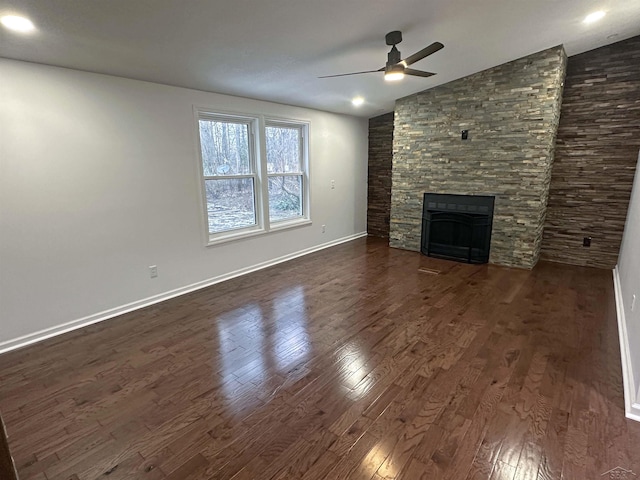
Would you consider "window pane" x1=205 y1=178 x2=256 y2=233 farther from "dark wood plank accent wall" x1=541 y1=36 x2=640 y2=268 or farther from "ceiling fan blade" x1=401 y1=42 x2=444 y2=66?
"dark wood plank accent wall" x1=541 y1=36 x2=640 y2=268

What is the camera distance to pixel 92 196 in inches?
120

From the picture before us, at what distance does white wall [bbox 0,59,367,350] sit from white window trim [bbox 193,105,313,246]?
0.27ft

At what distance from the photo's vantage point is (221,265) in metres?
4.29

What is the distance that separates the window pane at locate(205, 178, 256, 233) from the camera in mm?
4172

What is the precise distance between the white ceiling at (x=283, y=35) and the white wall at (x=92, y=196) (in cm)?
22

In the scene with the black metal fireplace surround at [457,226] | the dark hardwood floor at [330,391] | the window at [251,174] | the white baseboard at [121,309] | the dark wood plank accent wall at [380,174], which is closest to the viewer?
the dark hardwood floor at [330,391]

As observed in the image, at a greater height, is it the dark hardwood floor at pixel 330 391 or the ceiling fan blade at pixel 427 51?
the ceiling fan blade at pixel 427 51

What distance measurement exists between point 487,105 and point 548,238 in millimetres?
2122

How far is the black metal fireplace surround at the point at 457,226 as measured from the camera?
4793mm

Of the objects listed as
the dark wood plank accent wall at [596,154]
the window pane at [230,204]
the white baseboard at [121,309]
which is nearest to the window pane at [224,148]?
the window pane at [230,204]

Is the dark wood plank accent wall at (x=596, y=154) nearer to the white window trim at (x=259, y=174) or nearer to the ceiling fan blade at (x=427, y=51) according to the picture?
the ceiling fan blade at (x=427, y=51)

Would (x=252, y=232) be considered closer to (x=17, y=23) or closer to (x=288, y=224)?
(x=288, y=224)

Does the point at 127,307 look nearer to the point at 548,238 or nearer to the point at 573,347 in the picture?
the point at 573,347

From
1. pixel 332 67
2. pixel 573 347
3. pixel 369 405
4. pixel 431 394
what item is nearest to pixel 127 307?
pixel 369 405
